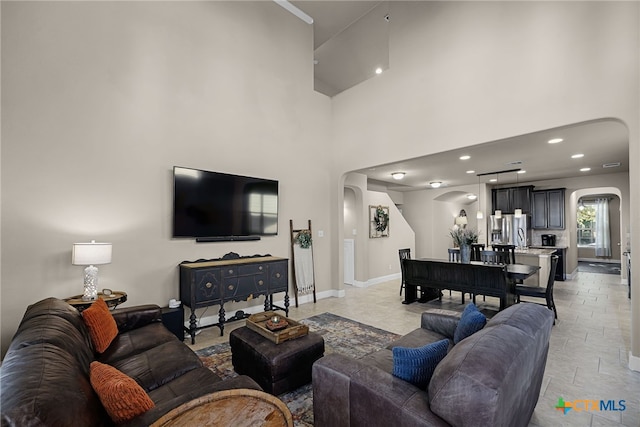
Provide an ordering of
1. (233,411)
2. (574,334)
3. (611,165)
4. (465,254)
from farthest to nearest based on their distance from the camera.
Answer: (611,165) < (465,254) < (574,334) < (233,411)

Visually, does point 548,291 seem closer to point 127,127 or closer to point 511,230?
point 511,230

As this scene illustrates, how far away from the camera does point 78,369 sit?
1381mm

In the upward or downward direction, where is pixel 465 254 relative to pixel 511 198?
downward

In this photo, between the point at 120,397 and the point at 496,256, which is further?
the point at 496,256

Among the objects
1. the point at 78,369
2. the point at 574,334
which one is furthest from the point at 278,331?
the point at 574,334

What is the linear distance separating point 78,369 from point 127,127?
317 centimetres

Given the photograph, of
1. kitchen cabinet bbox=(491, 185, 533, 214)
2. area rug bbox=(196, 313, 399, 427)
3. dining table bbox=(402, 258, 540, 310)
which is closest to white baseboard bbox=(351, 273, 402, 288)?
dining table bbox=(402, 258, 540, 310)

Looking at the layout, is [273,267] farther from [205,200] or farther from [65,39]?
[65,39]

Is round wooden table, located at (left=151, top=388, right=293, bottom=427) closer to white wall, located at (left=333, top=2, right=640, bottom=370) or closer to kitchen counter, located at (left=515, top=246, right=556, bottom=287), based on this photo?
white wall, located at (left=333, top=2, right=640, bottom=370)

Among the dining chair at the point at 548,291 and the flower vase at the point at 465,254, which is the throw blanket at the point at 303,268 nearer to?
the flower vase at the point at 465,254

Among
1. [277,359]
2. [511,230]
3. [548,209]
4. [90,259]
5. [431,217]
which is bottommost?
[277,359]

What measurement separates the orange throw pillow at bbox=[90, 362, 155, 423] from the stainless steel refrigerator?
9.60 m

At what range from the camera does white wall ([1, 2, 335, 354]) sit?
119 inches

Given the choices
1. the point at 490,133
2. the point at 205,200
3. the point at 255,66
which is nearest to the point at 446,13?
the point at 490,133
